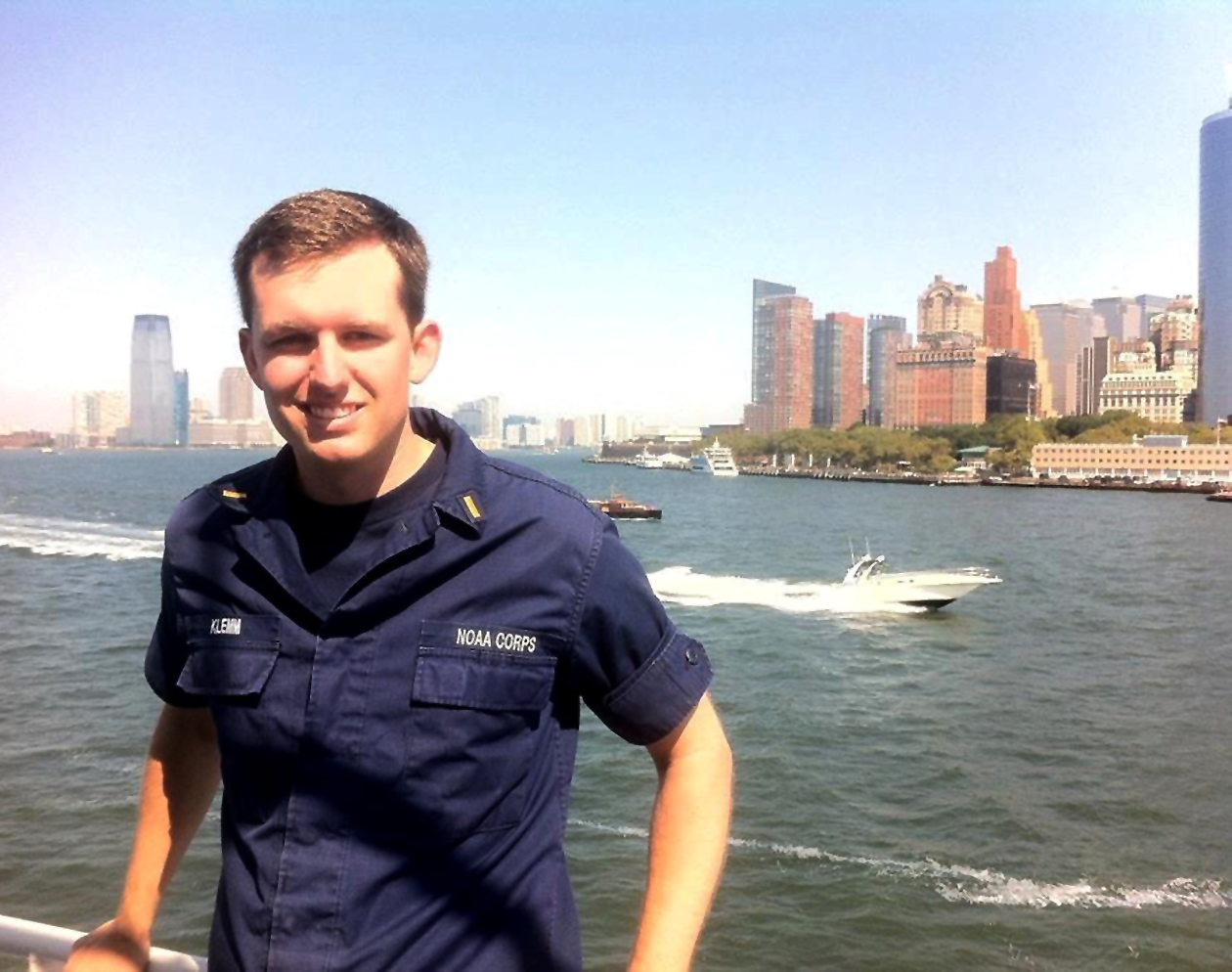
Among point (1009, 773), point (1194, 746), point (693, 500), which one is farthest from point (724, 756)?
point (693, 500)

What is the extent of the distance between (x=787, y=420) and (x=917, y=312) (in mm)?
26174

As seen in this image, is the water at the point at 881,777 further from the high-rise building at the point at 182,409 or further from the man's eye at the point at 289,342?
the high-rise building at the point at 182,409

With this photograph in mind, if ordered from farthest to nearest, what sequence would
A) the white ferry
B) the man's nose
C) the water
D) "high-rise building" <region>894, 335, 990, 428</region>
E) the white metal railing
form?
the white ferry, "high-rise building" <region>894, 335, 990, 428</region>, the water, the white metal railing, the man's nose

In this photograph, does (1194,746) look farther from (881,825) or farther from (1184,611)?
(1184,611)

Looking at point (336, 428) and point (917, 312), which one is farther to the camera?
point (917, 312)

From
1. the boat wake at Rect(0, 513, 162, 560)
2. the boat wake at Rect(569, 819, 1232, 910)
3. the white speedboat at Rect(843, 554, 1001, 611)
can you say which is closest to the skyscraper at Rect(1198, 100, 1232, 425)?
the white speedboat at Rect(843, 554, 1001, 611)

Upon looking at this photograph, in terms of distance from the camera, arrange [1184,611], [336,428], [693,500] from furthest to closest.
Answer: [693,500] < [1184,611] < [336,428]

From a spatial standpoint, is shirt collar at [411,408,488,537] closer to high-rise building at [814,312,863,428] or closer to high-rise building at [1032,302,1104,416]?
high-rise building at [814,312,863,428]

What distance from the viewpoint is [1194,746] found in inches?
555

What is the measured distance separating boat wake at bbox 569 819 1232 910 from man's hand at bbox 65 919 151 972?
7.70 meters

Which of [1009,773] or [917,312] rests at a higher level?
[917,312]

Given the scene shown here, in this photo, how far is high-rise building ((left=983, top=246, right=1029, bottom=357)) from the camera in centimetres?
15362

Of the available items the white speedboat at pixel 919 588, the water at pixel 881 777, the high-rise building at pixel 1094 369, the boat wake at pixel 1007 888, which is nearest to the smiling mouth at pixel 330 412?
the water at pixel 881 777

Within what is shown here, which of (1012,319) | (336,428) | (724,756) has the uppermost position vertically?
(1012,319)
